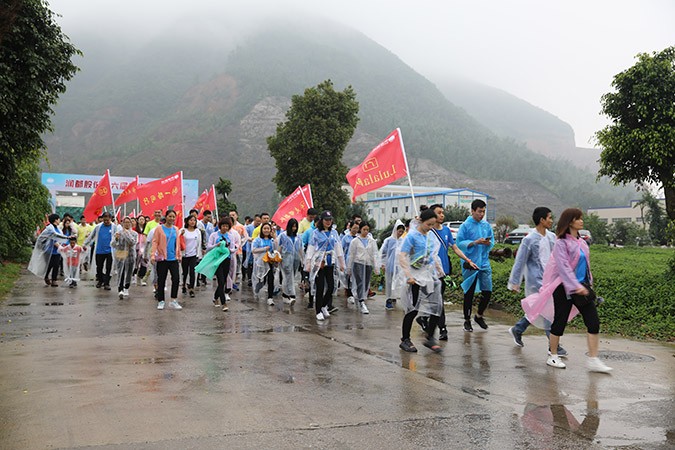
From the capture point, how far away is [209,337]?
26.6 feet

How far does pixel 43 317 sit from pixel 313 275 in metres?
4.31

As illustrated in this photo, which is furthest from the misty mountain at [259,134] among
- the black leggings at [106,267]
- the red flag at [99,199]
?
the black leggings at [106,267]

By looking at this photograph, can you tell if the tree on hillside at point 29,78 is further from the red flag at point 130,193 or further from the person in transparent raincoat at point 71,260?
the red flag at point 130,193

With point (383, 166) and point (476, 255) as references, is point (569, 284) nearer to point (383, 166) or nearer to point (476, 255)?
point (476, 255)

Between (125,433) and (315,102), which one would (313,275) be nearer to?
(125,433)

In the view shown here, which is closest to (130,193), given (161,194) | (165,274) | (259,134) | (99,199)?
(99,199)

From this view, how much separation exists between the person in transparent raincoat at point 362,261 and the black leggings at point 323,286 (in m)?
1.10

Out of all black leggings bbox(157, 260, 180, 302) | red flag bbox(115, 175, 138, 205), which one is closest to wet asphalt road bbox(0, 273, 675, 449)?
black leggings bbox(157, 260, 180, 302)

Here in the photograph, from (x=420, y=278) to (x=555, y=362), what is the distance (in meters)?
1.77

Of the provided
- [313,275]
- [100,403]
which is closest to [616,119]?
[313,275]

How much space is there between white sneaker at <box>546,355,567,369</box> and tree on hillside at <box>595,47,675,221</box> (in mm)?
9597

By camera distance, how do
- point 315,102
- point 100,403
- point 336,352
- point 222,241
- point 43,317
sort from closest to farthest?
1. point 100,403
2. point 336,352
3. point 43,317
4. point 222,241
5. point 315,102

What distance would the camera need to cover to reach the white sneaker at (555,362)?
660cm

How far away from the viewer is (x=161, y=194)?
16656 millimetres
